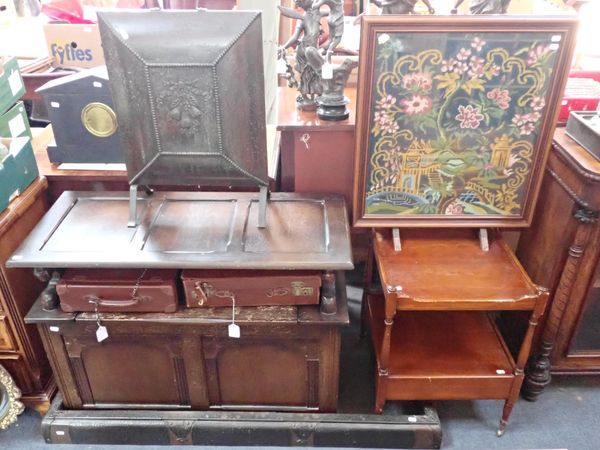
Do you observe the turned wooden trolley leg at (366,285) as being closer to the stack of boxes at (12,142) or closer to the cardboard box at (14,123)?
the stack of boxes at (12,142)

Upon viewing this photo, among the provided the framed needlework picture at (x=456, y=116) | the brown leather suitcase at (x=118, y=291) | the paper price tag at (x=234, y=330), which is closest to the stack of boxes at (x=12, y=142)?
the brown leather suitcase at (x=118, y=291)

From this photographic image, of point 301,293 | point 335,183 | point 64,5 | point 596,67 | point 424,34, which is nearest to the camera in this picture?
point 424,34

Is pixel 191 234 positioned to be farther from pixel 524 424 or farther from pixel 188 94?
pixel 524 424

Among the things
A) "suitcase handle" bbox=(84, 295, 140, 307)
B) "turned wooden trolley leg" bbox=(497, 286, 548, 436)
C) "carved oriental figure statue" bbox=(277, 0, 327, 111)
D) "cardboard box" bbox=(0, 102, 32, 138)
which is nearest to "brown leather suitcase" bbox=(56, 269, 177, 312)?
"suitcase handle" bbox=(84, 295, 140, 307)

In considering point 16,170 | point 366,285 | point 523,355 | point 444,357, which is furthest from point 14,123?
point 523,355

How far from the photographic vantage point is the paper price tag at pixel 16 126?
179 cm

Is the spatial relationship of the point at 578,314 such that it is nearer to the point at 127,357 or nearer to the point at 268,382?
the point at 268,382

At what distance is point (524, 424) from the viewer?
5.62 ft

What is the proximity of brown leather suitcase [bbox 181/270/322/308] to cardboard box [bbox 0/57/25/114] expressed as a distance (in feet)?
2.99

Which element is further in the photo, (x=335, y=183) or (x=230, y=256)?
(x=335, y=183)

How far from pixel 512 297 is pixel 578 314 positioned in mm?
401

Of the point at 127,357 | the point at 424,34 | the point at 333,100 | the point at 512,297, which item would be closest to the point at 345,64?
the point at 333,100

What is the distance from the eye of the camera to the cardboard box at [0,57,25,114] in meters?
1.72

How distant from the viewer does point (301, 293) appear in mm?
1453
